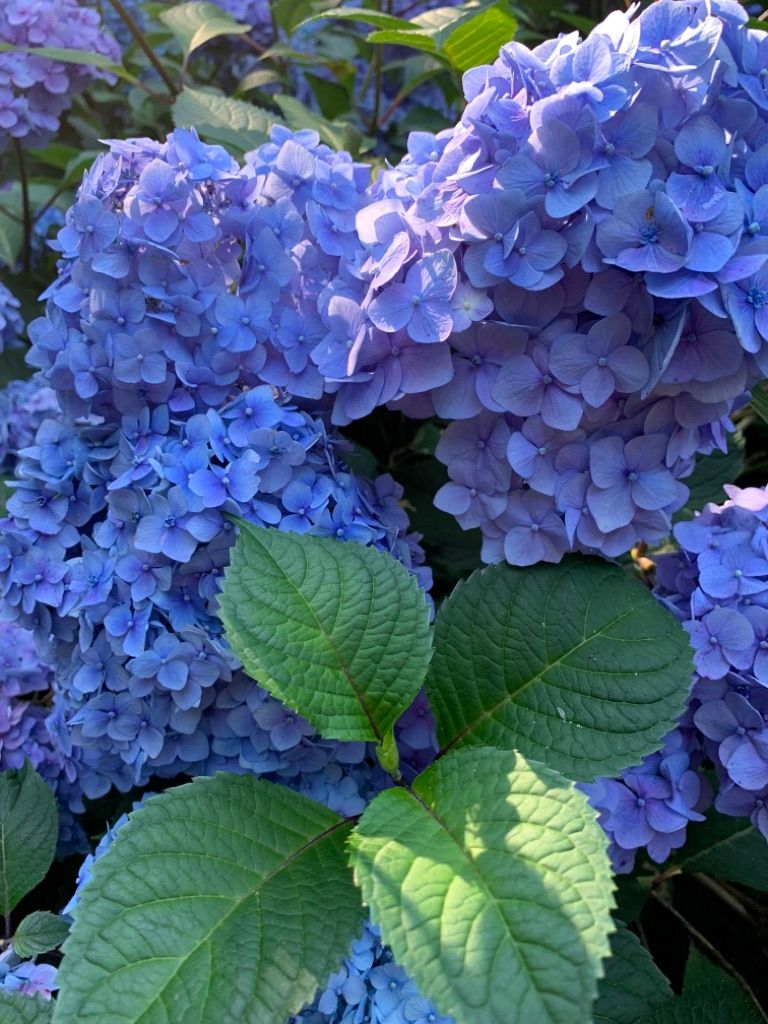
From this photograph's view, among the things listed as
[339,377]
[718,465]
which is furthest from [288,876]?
[718,465]

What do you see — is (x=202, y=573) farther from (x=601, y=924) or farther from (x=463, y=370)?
(x=601, y=924)

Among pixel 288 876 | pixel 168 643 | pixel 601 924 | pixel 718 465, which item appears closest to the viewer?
pixel 601 924

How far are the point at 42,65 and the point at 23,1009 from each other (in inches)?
57.9

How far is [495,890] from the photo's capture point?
72 cm

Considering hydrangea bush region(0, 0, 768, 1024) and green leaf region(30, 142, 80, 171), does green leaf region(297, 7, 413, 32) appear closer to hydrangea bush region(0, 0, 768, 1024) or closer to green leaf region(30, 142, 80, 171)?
hydrangea bush region(0, 0, 768, 1024)

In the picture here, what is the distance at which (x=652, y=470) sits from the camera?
0.94 m

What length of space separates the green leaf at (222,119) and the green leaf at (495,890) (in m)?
0.89

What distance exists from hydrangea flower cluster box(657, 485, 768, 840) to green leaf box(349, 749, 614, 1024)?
0.78 feet

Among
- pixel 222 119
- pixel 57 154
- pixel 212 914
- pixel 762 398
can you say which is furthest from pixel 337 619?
pixel 57 154

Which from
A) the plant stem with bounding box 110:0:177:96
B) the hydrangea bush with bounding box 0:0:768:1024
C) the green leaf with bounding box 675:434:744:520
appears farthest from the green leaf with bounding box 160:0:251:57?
the green leaf with bounding box 675:434:744:520

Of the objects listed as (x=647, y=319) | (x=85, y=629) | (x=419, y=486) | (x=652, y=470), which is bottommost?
(x=419, y=486)

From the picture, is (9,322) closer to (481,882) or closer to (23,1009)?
(23,1009)

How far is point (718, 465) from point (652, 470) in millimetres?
440

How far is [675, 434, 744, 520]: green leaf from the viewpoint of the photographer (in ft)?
4.30
